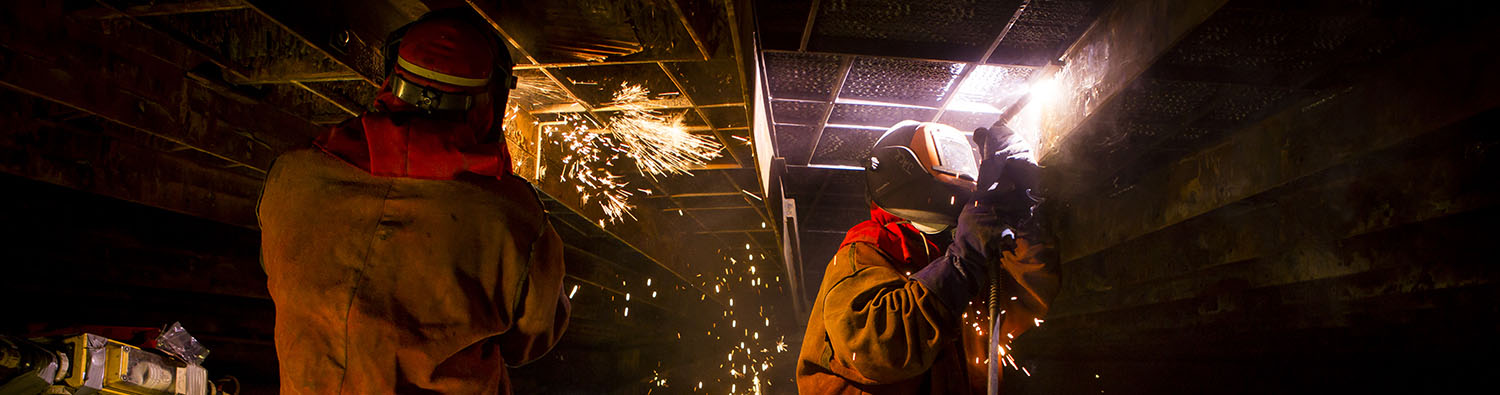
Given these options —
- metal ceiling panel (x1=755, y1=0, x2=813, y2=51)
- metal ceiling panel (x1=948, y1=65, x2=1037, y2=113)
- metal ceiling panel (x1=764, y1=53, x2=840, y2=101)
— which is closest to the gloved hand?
metal ceiling panel (x1=755, y1=0, x2=813, y2=51)

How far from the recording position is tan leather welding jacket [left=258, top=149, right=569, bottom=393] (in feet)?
5.26

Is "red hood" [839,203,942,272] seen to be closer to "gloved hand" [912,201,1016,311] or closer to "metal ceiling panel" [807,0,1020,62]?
"gloved hand" [912,201,1016,311]

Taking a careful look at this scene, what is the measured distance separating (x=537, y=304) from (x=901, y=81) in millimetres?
3386

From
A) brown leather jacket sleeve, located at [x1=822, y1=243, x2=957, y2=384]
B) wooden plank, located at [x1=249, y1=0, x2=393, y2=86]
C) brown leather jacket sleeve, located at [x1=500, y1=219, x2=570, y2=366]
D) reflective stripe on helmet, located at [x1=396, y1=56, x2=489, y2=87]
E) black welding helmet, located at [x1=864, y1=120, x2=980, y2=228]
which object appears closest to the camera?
reflective stripe on helmet, located at [x1=396, y1=56, x2=489, y2=87]

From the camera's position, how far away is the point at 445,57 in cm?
173

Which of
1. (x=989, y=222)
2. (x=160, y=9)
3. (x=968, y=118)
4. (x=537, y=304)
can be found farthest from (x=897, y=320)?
(x=968, y=118)

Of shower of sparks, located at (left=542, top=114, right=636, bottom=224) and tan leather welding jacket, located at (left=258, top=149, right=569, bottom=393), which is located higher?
shower of sparks, located at (left=542, top=114, right=636, bottom=224)

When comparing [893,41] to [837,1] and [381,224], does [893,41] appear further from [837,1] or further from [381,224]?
[381,224]

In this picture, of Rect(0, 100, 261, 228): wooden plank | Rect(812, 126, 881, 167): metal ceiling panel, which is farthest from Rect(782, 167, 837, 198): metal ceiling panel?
Rect(0, 100, 261, 228): wooden plank

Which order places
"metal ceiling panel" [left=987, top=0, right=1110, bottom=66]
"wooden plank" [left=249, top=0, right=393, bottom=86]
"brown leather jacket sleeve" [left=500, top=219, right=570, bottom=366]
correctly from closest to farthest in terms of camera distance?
"brown leather jacket sleeve" [left=500, top=219, right=570, bottom=366]
"wooden plank" [left=249, top=0, right=393, bottom=86]
"metal ceiling panel" [left=987, top=0, right=1110, bottom=66]

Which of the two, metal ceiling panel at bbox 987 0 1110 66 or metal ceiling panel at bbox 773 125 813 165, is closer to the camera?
metal ceiling panel at bbox 987 0 1110 66

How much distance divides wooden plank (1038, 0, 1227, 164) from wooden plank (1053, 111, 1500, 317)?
861 mm

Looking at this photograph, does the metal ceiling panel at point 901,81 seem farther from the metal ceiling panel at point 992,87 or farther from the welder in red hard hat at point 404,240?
the welder in red hard hat at point 404,240

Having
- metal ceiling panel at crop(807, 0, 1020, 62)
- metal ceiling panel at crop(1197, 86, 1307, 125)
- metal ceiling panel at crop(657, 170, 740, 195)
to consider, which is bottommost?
metal ceiling panel at crop(1197, 86, 1307, 125)
